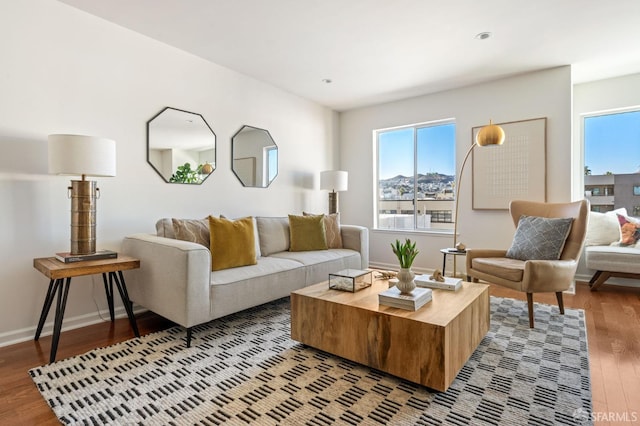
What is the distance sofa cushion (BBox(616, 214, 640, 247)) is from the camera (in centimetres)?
349

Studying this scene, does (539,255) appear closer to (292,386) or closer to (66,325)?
(292,386)

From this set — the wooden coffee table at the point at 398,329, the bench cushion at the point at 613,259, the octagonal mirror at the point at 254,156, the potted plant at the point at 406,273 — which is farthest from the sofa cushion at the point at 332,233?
the bench cushion at the point at 613,259

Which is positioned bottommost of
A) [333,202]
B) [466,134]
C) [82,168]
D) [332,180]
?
[333,202]

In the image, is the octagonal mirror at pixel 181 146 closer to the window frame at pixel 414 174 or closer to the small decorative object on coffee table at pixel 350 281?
the small decorative object on coffee table at pixel 350 281

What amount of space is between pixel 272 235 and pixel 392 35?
225 cm

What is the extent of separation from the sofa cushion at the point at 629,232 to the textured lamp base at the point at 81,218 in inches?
200

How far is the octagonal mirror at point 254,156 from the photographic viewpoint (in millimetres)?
3770

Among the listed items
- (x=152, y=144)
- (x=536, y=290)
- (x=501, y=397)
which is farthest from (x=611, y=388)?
(x=152, y=144)

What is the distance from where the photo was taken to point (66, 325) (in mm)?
2492

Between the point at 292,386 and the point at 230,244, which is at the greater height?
the point at 230,244

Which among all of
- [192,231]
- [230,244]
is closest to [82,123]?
[192,231]

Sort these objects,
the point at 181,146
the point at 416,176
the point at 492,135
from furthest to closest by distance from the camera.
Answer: the point at 416,176
the point at 181,146
the point at 492,135

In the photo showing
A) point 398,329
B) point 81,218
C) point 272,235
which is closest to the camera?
point 398,329

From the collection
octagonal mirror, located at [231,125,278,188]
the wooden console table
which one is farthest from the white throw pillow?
the wooden console table
